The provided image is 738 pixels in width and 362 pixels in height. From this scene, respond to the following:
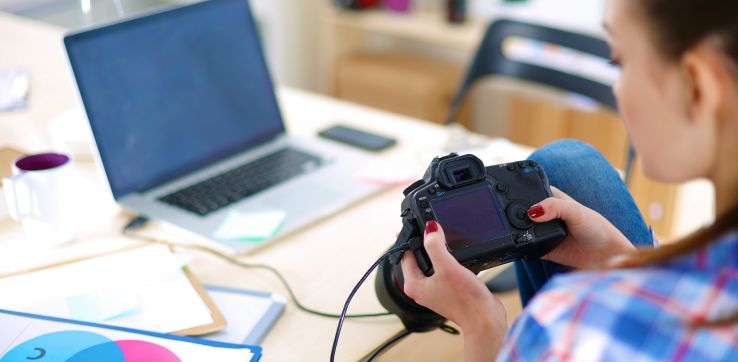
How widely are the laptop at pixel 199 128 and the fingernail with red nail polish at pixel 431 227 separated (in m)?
0.38

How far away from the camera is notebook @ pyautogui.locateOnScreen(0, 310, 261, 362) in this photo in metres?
0.94

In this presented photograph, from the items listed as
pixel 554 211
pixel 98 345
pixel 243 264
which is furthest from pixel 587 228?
pixel 98 345

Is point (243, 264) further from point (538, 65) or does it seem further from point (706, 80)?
point (538, 65)

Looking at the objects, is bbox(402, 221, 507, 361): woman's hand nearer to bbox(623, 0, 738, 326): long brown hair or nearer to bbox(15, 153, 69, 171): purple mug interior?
bbox(623, 0, 738, 326): long brown hair

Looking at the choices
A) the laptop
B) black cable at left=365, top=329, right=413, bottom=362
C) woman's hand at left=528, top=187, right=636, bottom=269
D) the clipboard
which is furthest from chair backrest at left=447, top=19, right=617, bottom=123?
the clipboard

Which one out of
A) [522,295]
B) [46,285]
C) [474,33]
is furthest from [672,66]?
[474,33]

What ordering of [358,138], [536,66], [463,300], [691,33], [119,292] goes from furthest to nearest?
[536,66], [358,138], [119,292], [463,300], [691,33]

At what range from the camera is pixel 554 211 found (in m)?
1.00

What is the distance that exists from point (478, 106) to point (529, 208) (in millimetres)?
2130

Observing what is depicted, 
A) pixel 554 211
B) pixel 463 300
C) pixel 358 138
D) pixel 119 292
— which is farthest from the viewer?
pixel 358 138

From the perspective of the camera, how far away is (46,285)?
1.13 meters

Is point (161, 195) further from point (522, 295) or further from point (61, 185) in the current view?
point (522, 295)

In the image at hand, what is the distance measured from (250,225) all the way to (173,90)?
31 cm

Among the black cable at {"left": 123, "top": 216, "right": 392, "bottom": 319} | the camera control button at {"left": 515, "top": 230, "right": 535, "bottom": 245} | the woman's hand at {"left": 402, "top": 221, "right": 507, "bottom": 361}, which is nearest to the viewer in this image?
the woman's hand at {"left": 402, "top": 221, "right": 507, "bottom": 361}
